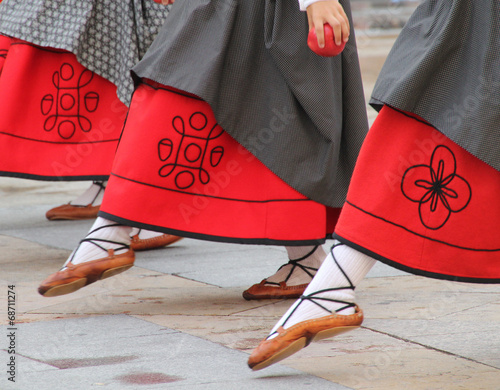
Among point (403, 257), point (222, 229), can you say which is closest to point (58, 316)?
point (222, 229)

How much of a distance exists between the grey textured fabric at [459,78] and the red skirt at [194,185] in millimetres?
666

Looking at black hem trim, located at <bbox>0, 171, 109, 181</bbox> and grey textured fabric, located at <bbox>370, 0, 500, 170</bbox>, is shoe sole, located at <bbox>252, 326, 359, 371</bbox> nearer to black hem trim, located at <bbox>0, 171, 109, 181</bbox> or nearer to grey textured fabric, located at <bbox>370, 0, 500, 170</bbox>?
grey textured fabric, located at <bbox>370, 0, 500, 170</bbox>

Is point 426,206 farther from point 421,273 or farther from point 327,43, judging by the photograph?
point 327,43

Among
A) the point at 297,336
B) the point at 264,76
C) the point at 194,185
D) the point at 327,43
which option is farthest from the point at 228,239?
the point at 327,43

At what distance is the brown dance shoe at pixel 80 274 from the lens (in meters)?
2.48

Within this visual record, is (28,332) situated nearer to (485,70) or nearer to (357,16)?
(485,70)

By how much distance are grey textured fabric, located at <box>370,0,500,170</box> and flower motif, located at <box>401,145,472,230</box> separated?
76mm

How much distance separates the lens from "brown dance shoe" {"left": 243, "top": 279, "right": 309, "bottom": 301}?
2830mm

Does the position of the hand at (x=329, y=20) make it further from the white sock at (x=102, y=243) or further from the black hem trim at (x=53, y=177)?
the black hem trim at (x=53, y=177)

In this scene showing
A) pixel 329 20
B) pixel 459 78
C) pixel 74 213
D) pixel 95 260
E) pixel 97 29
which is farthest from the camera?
pixel 74 213

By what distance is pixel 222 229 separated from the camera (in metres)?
2.63

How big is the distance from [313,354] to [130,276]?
1110mm

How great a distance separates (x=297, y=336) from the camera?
2.04m

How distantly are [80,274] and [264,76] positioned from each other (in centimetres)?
80
